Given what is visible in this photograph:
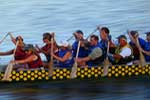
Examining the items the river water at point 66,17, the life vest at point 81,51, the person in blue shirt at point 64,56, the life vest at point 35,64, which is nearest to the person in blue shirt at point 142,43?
the life vest at point 81,51

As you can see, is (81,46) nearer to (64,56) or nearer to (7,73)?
(64,56)

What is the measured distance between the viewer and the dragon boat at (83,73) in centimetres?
1191

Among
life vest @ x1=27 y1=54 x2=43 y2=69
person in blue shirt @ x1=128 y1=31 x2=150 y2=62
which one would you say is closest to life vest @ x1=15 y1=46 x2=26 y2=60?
life vest @ x1=27 y1=54 x2=43 y2=69

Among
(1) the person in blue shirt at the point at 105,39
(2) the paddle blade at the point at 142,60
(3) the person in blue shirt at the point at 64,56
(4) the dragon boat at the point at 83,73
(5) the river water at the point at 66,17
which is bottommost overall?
(4) the dragon boat at the point at 83,73

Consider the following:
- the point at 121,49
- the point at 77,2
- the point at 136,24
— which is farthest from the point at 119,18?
the point at 121,49

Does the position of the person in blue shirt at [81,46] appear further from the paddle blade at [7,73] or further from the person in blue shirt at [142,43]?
the paddle blade at [7,73]

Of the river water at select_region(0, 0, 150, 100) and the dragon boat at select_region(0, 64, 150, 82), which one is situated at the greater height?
the river water at select_region(0, 0, 150, 100)

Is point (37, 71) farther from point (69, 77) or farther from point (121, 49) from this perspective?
point (121, 49)

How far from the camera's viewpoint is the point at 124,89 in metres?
11.7

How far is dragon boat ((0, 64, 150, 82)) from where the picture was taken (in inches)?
469

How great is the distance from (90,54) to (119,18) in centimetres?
2431

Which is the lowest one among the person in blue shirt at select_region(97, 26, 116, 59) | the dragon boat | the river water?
the dragon boat

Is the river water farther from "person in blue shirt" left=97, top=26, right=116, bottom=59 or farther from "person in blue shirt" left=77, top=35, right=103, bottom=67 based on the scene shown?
"person in blue shirt" left=77, top=35, right=103, bottom=67

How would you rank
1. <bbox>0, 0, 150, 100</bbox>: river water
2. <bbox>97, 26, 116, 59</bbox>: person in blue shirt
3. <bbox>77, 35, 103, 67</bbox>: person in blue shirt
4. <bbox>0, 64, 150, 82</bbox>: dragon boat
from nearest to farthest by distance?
1. <bbox>0, 64, 150, 82</bbox>: dragon boat
2. <bbox>77, 35, 103, 67</bbox>: person in blue shirt
3. <bbox>97, 26, 116, 59</bbox>: person in blue shirt
4. <bbox>0, 0, 150, 100</bbox>: river water
